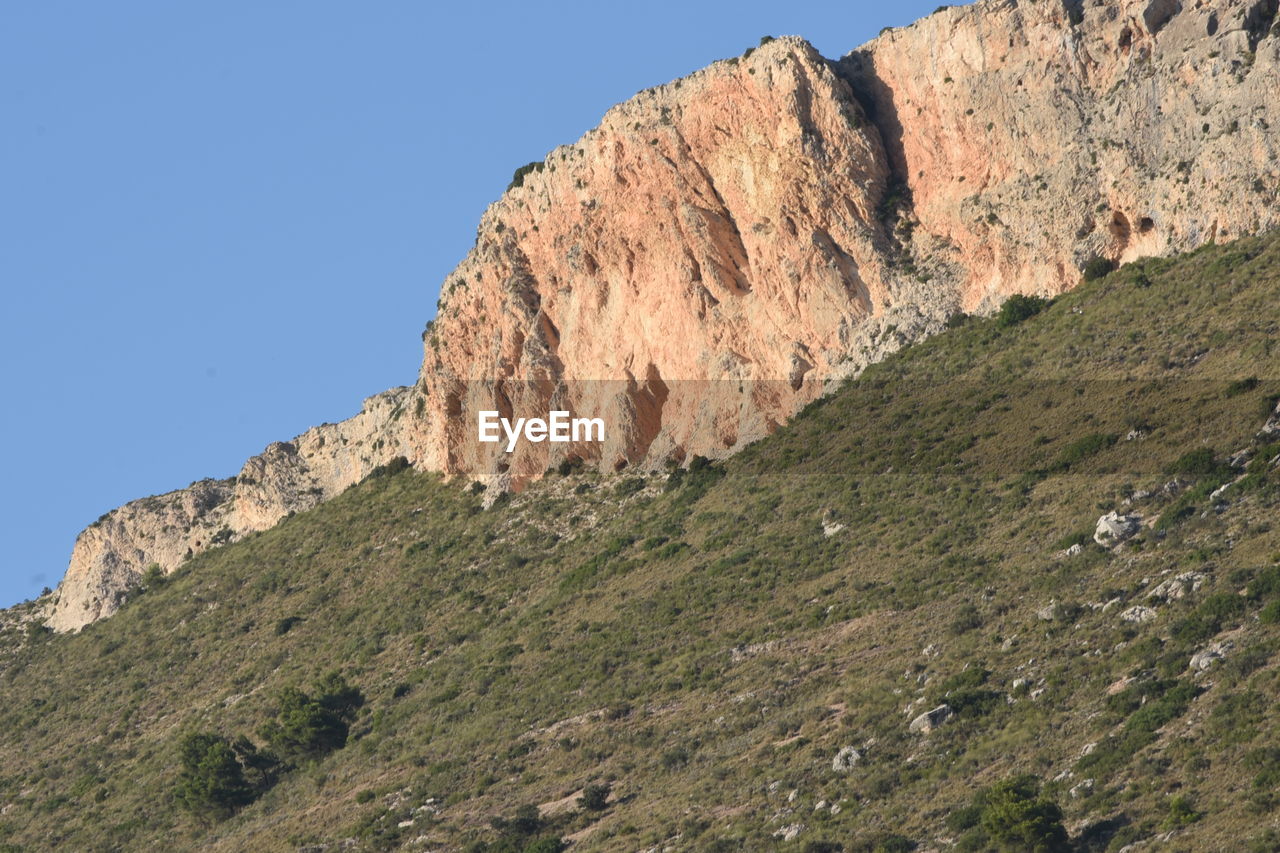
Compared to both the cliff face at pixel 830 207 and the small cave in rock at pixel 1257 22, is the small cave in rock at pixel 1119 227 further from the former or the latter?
the small cave in rock at pixel 1257 22

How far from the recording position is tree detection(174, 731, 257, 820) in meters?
67.6

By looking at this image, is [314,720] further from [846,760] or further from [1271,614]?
[1271,614]

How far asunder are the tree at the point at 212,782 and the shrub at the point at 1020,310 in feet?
89.0

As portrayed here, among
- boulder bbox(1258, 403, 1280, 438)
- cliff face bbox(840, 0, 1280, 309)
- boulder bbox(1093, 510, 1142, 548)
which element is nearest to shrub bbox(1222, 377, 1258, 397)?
boulder bbox(1258, 403, 1280, 438)

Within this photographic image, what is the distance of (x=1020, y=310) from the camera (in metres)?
70.9

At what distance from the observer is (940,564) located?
58938 mm

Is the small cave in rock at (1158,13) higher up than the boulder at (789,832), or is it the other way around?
the small cave in rock at (1158,13)

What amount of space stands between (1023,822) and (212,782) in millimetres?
33479

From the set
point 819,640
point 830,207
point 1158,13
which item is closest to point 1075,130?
point 1158,13

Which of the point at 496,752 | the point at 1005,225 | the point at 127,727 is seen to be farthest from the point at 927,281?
the point at 127,727

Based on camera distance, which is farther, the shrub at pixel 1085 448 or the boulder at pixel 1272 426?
the shrub at pixel 1085 448

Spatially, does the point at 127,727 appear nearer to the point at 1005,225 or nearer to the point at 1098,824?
the point at 1005,225

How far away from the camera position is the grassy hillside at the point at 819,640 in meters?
45.7

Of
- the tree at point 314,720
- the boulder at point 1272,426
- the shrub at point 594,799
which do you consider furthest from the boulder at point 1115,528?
the tree at point 314,720
